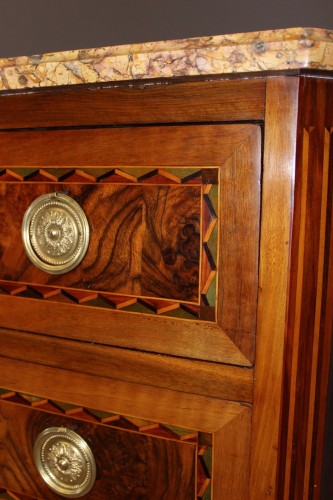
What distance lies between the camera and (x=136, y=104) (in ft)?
2.42

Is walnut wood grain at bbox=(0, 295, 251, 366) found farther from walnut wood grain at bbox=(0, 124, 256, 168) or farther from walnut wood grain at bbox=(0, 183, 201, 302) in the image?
walnut wood grain at bbox=(0, 124, 256, 168)

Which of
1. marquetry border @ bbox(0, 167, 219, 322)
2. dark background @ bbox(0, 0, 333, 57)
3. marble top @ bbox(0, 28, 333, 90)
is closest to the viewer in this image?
marble top @ bbox(0, 28, 333, 90)

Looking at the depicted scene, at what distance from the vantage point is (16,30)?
1.66 m

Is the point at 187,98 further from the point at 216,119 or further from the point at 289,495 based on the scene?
the point at 289,495

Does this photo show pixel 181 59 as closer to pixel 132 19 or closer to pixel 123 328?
pixel 123 328

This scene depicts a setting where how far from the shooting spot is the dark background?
129 centimetres

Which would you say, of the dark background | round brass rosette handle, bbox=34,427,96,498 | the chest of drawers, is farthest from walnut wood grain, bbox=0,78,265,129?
the dark background

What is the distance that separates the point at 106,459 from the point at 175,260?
1.15ft

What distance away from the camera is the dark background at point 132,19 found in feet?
4.23

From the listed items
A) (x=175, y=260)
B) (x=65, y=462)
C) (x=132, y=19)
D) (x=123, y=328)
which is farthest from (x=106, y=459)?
(x=132, y=19)

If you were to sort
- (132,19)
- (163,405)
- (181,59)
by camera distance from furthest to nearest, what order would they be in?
1. (132,19)
2. (163,405)
3. (181,59)

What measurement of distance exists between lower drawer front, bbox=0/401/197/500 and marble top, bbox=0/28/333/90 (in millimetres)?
519

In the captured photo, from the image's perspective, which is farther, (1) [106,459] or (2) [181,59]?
(1) [106,459]

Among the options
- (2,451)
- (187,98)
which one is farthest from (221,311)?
(2,451)
